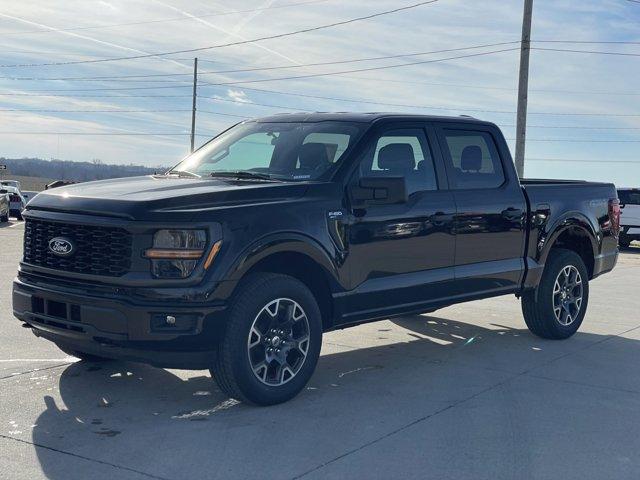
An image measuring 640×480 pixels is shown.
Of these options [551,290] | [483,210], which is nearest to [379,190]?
[483,210]

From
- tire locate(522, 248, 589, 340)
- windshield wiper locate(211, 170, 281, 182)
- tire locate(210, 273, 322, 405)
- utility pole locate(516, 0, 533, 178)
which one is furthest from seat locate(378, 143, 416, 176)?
utility pole locate(516, 0, 533, 178)

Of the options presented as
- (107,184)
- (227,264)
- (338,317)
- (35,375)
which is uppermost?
(107,184)

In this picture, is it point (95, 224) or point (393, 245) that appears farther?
point (393, 245)

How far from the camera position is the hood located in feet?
17.1

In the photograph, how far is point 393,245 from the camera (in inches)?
251

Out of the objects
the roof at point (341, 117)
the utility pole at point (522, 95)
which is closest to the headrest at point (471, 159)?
the roof at point (341, 117)

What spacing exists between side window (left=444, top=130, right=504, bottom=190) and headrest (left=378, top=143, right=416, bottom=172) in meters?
0.44

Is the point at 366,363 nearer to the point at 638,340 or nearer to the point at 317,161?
the point at 317,161

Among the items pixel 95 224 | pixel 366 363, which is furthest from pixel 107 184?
pixel 366 363

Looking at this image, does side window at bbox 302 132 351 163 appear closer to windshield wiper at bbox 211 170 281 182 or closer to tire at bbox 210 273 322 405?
windshield wiper at bbox 211 170 281 182

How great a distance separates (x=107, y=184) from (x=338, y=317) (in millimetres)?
1898

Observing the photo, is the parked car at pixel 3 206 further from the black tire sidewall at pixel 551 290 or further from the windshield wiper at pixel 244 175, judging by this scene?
the windshield wiper at pixel 244 175

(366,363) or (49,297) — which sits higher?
(49,297)

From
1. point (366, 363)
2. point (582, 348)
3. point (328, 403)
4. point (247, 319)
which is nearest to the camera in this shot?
point (247, 319)
